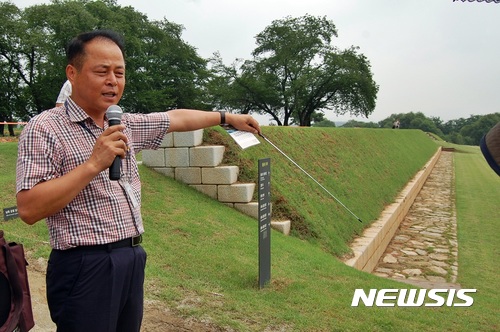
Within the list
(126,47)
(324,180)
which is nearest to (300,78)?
(126,47)

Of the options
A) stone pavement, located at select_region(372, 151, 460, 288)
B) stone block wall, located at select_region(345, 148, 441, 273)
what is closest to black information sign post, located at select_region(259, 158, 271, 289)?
stone block wall, located at select_region(345, 148, 441, 273)

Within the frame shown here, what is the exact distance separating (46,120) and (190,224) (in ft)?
A: 14.7

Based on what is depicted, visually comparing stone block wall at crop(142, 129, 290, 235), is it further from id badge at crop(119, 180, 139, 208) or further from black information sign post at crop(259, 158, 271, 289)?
id badge at crop(119, 180, 139, 208)

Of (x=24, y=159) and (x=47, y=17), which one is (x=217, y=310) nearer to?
(x=24, y=159)

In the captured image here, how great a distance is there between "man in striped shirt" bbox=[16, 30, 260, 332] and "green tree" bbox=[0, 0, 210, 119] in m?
32.8

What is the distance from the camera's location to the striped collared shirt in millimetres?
1763

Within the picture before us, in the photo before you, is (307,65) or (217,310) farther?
(307,65)

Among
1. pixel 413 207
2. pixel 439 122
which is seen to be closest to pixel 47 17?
pixel 413 207

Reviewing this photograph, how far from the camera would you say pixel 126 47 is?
3625 centimetres

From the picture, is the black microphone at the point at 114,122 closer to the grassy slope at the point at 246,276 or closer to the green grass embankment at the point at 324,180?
A: the grassy slope at the point at 246,276

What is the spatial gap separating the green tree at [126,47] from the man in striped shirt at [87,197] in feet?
108

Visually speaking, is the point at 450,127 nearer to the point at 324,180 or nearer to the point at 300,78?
the point at 300,78

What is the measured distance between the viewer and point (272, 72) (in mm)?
45906

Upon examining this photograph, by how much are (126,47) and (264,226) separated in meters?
34.4
